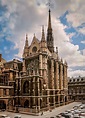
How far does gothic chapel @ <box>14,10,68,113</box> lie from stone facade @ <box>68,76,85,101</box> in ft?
43.1

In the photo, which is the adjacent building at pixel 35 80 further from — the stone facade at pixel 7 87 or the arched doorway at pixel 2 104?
the arched doorway at pixel 2 104

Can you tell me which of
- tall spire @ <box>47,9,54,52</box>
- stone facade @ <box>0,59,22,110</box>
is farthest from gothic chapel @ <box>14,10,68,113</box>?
stone facade @ <box>0,59,22,110</box>

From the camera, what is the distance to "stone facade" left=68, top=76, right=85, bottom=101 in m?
97.1

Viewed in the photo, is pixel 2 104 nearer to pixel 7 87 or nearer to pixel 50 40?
pixel 7 87

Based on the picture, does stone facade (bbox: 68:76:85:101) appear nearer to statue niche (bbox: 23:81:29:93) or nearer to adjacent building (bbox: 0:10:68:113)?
adjacent building (bbox: 0:10:68:113)

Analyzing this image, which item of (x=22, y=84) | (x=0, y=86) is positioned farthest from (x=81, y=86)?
(x=0, y=86)

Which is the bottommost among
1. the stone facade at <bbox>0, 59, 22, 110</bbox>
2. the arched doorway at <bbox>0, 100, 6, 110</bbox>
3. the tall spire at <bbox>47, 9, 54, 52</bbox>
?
the arched doorway at <bbox>0, 100, 6, 110</bbox>

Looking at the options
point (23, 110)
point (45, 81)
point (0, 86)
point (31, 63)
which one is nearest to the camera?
point (23, 110)

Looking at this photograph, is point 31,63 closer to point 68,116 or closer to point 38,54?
point 38,54

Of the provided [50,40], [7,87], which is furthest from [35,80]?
[50,40]

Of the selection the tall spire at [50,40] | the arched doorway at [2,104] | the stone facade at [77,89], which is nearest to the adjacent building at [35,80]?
the tall spire at [50,40]

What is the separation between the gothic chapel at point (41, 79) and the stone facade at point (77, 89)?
13144 mm

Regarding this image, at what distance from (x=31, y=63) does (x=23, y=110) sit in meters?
23.6

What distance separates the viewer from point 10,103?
60250 millimetres
